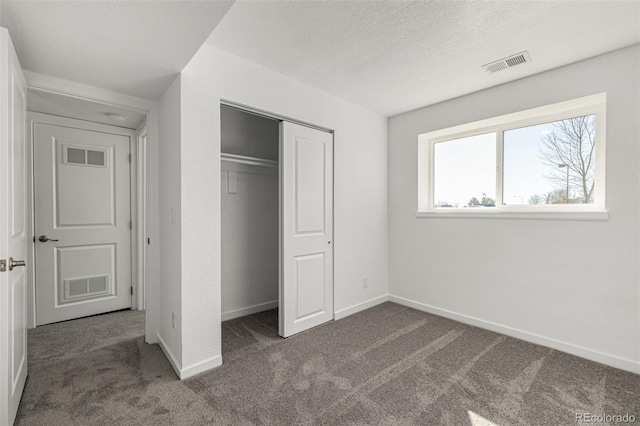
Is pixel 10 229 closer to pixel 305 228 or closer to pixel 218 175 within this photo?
pixel 218 175

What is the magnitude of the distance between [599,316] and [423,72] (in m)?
2.48

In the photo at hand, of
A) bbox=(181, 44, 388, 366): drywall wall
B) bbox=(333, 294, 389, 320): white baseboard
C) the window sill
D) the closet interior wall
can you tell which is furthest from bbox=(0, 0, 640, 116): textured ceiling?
bbox=(333, 294, 389, 320): white baseboard

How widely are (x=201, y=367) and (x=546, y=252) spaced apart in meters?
3.03

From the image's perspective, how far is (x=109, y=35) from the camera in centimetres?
164

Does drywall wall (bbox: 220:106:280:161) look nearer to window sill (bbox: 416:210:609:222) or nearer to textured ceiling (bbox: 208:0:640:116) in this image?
textured ceiling (bbox: 208:0:640:116)

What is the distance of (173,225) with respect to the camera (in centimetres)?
226

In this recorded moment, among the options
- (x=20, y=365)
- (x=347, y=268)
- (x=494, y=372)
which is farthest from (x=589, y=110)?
(x=20, y=365)

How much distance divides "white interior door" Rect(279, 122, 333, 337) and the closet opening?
44 centimetres

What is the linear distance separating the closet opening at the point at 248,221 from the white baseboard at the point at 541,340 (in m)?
1.82

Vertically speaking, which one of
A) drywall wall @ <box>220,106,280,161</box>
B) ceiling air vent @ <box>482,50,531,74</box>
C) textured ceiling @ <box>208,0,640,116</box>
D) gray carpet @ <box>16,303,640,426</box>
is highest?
textured ceiling @ <box>208,0,640,116</box>

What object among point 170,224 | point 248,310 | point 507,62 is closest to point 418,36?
point 507,62

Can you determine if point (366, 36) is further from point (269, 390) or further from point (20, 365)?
point (20, 365)

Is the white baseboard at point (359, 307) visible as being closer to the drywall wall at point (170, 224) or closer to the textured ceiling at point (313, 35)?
the drywall wall at point (170, 224)

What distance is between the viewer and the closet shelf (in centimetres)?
313
